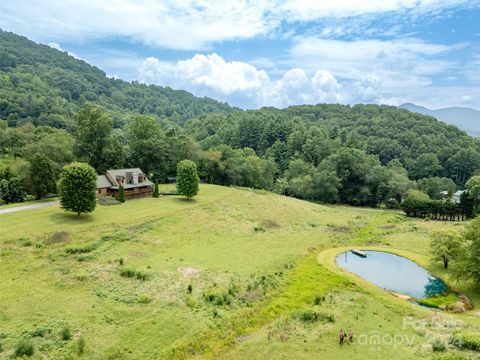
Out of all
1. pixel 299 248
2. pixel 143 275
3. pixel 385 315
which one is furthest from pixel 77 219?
pixel 385 315

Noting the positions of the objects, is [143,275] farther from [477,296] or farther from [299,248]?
[477,296]

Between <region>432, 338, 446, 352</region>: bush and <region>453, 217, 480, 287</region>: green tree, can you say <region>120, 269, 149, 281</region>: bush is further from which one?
<region>453, 217, 480, 287</region>: green tree

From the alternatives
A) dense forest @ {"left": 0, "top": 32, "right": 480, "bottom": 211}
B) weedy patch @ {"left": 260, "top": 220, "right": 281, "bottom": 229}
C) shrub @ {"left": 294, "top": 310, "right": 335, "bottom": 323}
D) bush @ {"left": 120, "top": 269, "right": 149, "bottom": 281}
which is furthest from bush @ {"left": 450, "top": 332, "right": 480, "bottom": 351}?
dense forest @ {"left": 0, "top": 32, "right": 480, "bottom": 211}

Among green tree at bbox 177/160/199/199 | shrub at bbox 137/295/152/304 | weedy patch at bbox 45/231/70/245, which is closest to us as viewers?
shrub at bbox 137/295/152/304

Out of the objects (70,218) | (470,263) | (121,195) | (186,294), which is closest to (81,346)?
(186,294)

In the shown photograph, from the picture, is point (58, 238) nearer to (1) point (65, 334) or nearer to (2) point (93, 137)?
(1) point (65, 334)
